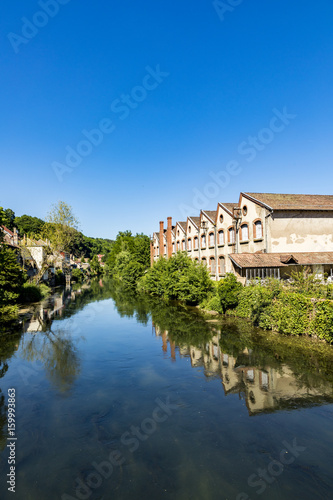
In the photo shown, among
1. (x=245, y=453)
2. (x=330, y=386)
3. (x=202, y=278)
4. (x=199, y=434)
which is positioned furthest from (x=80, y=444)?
(x=202, y=278)

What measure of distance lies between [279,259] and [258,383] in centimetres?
1516

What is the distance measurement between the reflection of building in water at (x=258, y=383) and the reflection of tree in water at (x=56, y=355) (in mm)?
5372

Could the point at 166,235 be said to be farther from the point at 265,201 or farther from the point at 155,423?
the point at 155,423

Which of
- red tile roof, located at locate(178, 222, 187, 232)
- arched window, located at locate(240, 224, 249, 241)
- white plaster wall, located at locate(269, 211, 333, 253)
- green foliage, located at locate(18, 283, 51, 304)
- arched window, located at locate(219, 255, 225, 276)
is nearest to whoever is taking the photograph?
white plaster wall, located at locate(269, 211, 333, 253)

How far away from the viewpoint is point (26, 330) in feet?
69.8

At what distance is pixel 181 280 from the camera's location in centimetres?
3081

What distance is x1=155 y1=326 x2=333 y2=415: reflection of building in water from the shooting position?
10195 mm

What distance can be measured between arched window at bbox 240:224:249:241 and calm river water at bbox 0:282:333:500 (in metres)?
12.7

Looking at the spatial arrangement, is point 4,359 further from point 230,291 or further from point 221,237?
point 221,237

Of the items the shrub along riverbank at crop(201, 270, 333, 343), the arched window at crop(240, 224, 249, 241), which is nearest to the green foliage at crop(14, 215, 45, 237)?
the arched window at crop(240, 224, 249, 241)

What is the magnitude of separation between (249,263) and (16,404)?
19038 mm

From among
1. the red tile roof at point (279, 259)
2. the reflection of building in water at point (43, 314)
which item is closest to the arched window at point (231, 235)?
the red tile roof at point (279, 259)

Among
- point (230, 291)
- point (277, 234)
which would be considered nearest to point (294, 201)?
point (277, 234)

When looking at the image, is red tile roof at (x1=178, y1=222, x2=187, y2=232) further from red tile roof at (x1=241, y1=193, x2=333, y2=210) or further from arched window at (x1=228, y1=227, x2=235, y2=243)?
red tile roof at (x1=241, y1=193, x2=333, y2=210)
